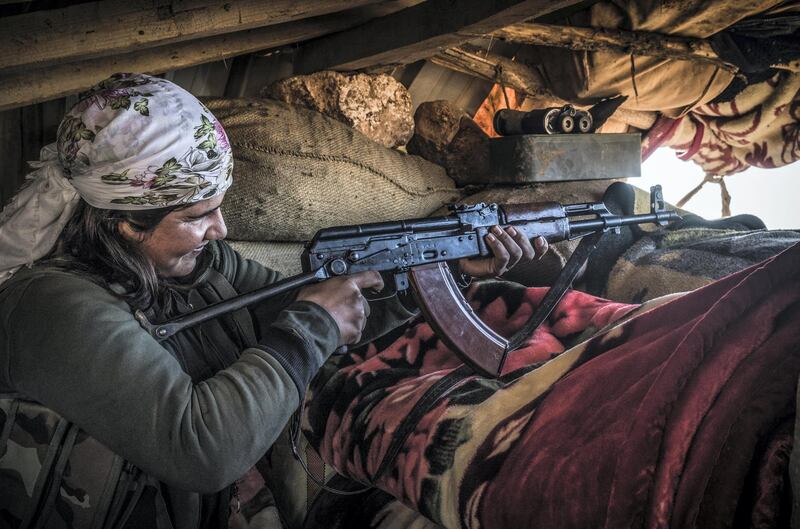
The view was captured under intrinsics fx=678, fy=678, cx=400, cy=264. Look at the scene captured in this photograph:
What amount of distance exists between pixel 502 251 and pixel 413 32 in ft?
2.82

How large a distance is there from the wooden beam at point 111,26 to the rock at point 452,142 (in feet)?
3.14

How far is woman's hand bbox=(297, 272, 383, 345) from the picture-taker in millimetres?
1450

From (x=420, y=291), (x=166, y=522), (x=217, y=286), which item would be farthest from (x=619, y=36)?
(x=166, y=522)

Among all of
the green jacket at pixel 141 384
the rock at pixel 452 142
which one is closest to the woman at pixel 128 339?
the green jacket at pixel 141 384

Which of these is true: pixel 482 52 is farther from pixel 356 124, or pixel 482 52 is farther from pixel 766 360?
pixel 766 360

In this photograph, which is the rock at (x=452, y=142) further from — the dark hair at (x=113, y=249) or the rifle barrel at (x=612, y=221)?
the dark hair at (x=113, y=249)

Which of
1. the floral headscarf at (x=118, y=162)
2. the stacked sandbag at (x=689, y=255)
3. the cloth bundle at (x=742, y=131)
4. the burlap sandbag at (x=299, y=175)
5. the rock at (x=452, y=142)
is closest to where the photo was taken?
the floral headscarf at (x=118, y=162)

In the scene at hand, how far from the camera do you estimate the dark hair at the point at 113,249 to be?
1.35 m

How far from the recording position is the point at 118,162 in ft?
4.25

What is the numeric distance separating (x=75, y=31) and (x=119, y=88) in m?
0.51

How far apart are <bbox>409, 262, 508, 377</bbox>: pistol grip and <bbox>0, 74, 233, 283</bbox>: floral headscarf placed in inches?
21.3

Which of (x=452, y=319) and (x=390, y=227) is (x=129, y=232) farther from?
(x=452, y=319)

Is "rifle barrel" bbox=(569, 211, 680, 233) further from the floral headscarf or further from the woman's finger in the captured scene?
the floral headscarf

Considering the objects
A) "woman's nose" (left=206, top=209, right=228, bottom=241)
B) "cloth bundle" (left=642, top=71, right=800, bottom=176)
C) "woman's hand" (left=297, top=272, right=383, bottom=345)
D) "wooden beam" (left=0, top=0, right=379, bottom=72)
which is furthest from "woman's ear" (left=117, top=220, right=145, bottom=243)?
"cloth bundle" (left=642, top=71, right=800, bottom=176)
